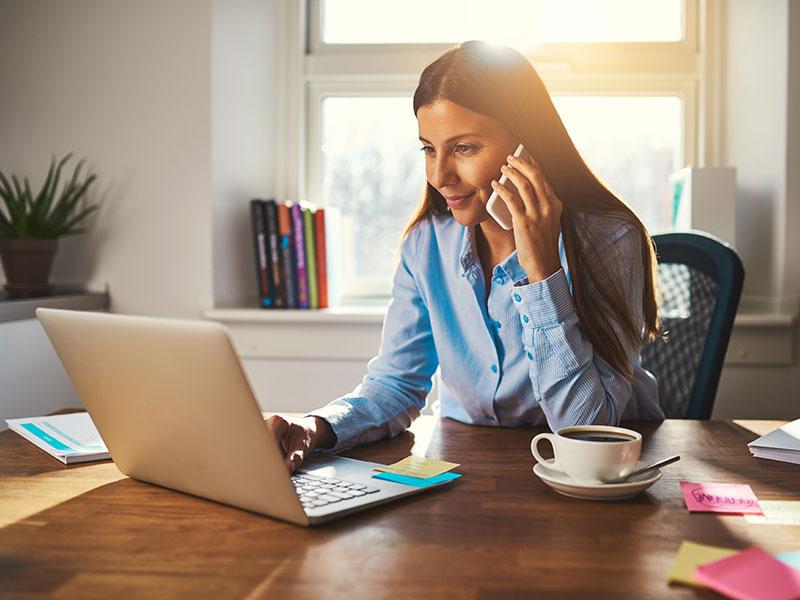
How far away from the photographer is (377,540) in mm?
842

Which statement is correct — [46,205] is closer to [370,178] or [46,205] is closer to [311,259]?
[311,259]

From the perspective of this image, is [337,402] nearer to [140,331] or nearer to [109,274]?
[140,331]

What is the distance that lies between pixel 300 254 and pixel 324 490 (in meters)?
1.66

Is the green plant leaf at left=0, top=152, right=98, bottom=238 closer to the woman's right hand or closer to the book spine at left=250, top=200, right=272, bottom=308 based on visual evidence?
the book spine at left=250, top=200, right=272, bottom=308

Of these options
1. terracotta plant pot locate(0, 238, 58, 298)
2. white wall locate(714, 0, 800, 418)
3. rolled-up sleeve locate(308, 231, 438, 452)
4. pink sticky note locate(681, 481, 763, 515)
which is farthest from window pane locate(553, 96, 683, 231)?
pink sticky note locate(681, 481, 763, 515)

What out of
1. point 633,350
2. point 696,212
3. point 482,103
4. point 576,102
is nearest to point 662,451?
point 633,350

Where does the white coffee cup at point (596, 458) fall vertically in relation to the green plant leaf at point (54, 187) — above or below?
below

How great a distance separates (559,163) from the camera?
4.97ft

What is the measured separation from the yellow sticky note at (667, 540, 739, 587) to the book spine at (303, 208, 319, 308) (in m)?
1.89

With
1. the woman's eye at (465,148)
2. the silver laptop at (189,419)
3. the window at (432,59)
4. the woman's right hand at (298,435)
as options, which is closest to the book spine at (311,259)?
the window at (432,59)

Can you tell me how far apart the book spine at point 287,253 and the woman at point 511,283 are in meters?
0.98

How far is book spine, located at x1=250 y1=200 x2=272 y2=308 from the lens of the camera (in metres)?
2.60

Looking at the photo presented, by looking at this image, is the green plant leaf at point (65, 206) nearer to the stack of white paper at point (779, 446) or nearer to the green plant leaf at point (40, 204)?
the green plant leaf at point (40, 204)

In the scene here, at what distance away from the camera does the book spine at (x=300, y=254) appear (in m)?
2.58
